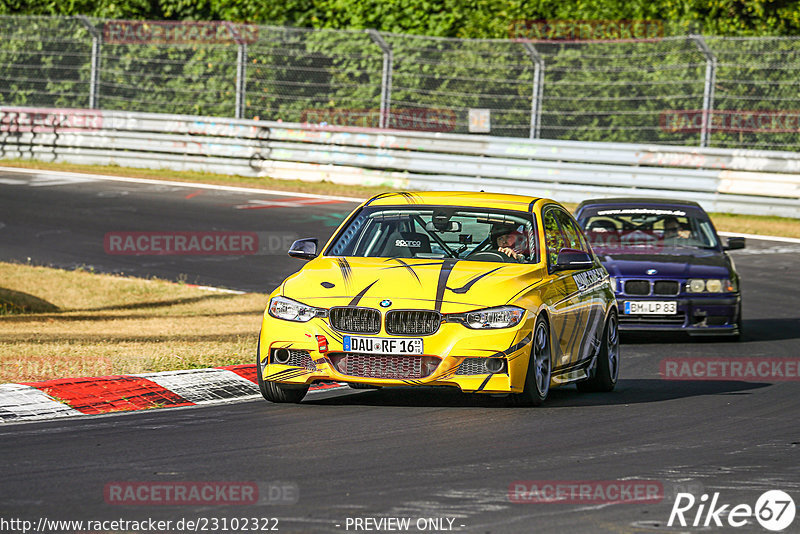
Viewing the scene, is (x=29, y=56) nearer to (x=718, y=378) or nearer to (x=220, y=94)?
(x=220, y=94)

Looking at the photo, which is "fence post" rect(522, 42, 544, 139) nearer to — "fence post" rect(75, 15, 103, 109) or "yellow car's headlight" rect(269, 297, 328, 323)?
"fence post" rect(75, 15, 103, 109)

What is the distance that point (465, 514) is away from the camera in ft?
19.9

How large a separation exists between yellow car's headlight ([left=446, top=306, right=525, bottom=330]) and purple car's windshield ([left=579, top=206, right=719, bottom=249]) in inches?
256

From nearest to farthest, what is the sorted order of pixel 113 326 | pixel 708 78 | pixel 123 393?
pixel 123 393
pixel 113 326
pixel 708 78

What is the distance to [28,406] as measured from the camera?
884 centimetres

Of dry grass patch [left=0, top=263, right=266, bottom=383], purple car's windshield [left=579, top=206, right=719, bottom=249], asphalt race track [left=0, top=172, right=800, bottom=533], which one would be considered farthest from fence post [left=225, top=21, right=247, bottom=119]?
asphalt race track [left=0, top=172, right=800, bottom=533]

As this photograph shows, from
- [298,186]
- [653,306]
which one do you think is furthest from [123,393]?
[298,186]

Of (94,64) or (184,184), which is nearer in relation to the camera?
(184,184)

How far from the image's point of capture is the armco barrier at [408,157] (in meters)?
24.3

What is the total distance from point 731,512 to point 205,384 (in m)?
4.85

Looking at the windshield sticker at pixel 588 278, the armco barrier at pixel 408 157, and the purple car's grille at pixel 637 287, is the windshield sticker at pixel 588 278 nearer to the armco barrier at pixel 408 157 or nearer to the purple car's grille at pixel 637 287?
the purple car's grille at pixel 637 287

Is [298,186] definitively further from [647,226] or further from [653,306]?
[653,306]

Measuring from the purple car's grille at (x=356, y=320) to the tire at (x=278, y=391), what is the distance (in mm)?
568

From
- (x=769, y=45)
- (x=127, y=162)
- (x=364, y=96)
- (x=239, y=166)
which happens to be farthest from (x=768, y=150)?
(x=127, y=162)
